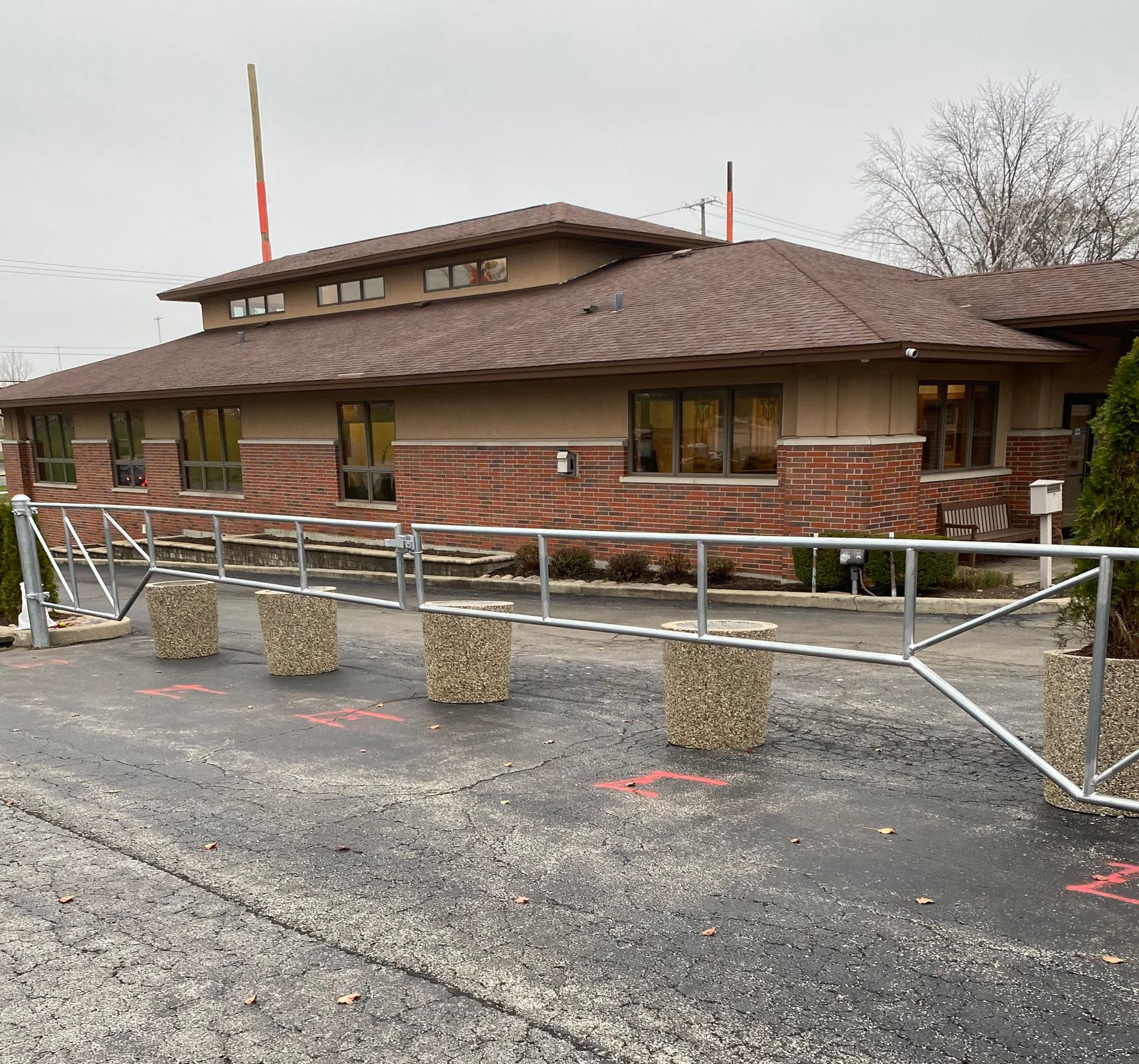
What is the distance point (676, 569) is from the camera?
14.4 m

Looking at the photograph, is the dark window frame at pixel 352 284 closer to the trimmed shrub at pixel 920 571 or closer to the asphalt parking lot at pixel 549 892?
the trimmed shrub at pixel 920 571

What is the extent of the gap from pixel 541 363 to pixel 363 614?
15.9ft

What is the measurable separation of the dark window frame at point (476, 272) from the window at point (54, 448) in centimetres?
1170

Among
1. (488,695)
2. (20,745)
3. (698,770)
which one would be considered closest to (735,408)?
(488,695)

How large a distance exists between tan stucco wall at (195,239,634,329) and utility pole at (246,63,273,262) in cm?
1505

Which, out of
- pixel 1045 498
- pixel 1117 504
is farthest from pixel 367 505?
pixel 1117 504

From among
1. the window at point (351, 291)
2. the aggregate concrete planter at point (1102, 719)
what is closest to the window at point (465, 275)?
the window at point (351, 291)

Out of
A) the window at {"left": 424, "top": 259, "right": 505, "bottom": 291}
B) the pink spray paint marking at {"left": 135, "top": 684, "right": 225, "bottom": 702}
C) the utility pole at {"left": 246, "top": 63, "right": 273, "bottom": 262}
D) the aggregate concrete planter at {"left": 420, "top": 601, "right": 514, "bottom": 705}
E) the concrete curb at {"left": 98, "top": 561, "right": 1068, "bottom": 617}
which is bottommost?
the concrete curb at {"left": 98, "top": 561, "right": 1068, "bottom": 617}

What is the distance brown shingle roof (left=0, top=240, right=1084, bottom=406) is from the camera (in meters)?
13.6

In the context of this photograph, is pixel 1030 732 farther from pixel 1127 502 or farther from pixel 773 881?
pixel 773 881

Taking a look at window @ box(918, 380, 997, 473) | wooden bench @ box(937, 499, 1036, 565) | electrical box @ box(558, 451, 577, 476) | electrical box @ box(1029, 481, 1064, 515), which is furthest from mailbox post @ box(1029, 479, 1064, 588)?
electrical box @ box(558, 451, 577, 476)

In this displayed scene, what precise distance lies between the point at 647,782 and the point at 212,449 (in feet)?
64.2

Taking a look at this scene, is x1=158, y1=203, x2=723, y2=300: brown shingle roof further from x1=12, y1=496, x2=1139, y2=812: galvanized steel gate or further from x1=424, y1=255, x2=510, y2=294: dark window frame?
x1=12, y1=496, x2=1139, y2=812: galvanized steel gate

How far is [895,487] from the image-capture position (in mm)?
13461
